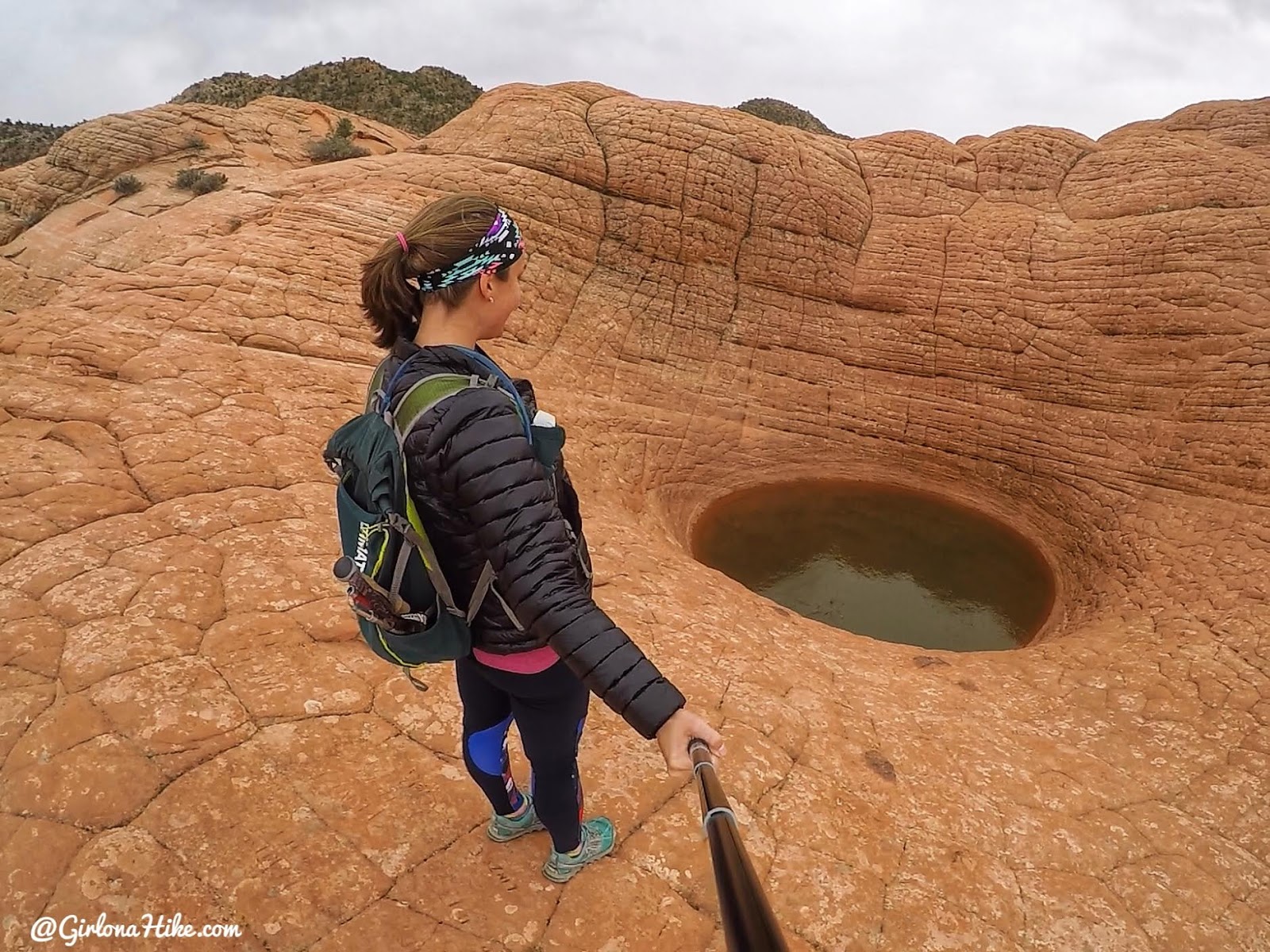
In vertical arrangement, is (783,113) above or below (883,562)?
above

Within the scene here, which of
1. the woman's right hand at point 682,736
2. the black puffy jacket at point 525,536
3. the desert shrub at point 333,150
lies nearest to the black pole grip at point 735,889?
the woman's right hand at point 682,736

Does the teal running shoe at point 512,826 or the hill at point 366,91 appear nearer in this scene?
the teal running shoe at point 512,826

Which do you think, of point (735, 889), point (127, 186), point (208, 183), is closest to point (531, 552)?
point (735, 889)

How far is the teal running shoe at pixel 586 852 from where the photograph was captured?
2443 millimetres

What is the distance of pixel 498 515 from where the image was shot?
1.30 meters

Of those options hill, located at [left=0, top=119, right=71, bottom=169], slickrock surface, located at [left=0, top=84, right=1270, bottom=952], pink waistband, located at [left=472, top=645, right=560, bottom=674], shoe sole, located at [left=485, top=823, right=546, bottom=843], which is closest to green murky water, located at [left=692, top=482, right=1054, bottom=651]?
slickrock surface, located at [left=0, top=84, right=1270, bottom=952]

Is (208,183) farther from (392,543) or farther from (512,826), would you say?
(392,543)

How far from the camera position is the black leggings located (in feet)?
5.86

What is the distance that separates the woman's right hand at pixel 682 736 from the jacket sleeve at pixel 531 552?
0.02 meters

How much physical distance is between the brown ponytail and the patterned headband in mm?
10

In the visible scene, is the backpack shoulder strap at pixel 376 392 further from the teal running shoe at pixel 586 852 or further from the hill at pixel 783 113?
the hill at pixel 783 113

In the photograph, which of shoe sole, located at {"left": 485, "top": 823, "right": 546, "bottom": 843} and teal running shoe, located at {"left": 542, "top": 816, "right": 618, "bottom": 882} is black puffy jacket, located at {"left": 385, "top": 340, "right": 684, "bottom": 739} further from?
shoe sole, located at {"left": 485, "top": 823, "right": 546, "bottom": 843}

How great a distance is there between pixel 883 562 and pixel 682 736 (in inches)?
343

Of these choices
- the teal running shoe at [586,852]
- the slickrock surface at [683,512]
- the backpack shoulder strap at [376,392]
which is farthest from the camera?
the slickrock surface at [683,512]
